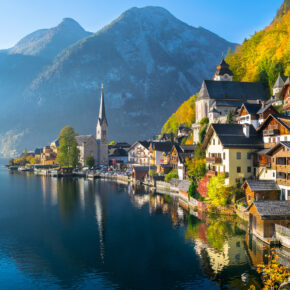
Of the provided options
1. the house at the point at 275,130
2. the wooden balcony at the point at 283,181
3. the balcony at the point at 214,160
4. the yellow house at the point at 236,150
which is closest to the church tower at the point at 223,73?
the yellow house at the point at 236,150

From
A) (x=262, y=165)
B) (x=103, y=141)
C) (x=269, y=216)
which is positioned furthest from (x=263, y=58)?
(x=103, y=141)

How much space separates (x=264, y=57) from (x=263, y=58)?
41 cm

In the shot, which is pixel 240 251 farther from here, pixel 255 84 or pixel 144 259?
pixel 255 84

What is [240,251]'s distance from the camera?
34562 mm

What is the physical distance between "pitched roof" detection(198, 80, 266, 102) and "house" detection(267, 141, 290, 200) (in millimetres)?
50583

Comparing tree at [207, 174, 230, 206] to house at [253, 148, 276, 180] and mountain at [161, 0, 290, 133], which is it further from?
mountain at [161, 0, 290, 133]

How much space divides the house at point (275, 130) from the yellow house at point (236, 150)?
157 centimetres

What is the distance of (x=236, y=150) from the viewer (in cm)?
5234

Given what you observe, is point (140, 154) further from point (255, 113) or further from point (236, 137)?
point (236, 137)

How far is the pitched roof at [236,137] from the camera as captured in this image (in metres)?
52.2

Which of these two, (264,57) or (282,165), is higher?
(264,57)

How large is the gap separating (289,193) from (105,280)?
1045 inches

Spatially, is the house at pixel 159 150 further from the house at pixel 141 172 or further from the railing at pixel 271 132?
the railing at pixel 271 132

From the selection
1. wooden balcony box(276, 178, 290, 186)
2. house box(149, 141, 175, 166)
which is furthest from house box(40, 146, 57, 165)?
wooden balcony box(276, 178, 290, 186)
